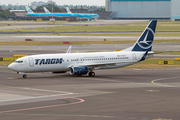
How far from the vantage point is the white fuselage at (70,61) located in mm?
52062

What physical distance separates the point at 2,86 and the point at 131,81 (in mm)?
18484

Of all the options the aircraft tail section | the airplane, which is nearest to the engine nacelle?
the airplane

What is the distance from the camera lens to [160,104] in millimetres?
32031

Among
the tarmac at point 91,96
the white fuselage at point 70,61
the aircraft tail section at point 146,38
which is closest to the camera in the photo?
the tarmac at point 91,96

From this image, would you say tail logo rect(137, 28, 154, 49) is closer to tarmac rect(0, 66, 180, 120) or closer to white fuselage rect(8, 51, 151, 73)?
white fuselage rect(8, 51, 151, 73)

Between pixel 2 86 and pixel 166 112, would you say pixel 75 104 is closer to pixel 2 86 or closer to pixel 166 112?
pixel 166 112

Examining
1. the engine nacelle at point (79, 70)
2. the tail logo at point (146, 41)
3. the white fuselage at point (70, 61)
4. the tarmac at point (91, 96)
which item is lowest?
the tarmac at point (91, 96)

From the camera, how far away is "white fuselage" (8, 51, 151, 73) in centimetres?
5206

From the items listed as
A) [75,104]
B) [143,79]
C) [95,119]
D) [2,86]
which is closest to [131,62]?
[143,79]

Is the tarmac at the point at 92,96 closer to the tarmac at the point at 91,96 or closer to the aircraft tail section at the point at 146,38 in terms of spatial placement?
the tarmac at the point at 91,96

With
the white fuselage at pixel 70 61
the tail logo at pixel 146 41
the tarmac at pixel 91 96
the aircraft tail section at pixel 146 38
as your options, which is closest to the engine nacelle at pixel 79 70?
the tarmac at pixel 91 96

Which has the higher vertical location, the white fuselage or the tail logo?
the tail logo

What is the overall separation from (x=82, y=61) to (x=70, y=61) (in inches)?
→ 81.8

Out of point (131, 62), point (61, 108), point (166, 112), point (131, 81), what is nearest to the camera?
point (166, 112)
